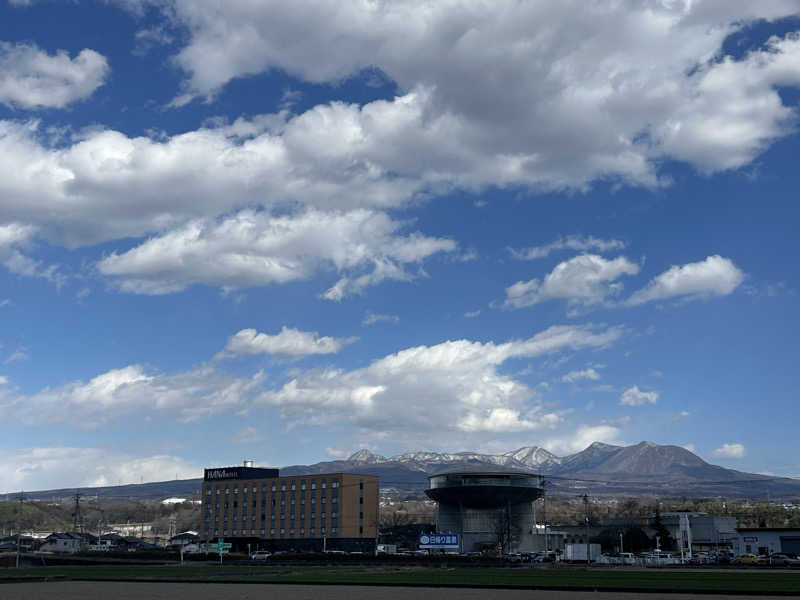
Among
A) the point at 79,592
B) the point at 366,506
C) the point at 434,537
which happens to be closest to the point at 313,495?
the point at 366,506


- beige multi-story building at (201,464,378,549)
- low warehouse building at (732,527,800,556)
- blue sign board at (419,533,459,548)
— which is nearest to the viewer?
blue sign board at (419,533,459,548)

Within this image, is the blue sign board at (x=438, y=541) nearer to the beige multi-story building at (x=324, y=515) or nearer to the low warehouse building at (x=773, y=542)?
the low warehouse building at (x=773, y=542)

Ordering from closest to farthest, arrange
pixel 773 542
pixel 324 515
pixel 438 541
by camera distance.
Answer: pixel 438 541, pixel 773 542, pixel 324 515

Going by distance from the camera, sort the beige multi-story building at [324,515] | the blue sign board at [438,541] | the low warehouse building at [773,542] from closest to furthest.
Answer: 1. the blue sign board at [438,541]
2. the low warehouse building at [773,542]
3. the beige multi-story building at [324,515]

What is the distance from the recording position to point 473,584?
201 ft

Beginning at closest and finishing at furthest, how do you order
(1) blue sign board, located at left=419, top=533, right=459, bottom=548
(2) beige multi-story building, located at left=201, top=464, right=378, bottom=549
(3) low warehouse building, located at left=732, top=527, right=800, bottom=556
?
(1) blue sign board, located at left=419, top=533, right=459, bottom=548, (3) low warehouse building, located at left=732, top=527, right=800, bottom=556, (2) beige multi-story building, located at left=201, top=464, right=378, bottom=549

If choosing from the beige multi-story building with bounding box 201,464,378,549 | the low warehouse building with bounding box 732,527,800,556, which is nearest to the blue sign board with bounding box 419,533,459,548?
the low warehouse building with bounding box 732,527,800,556

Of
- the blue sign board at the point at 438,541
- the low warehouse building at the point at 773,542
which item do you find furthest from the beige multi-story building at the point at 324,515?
the low warehouse building at the point at 773,542

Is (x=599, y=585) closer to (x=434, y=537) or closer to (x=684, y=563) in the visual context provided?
(x=684, y=563)

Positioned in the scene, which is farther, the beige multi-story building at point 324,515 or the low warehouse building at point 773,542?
the beige multi-story building at point 324,515

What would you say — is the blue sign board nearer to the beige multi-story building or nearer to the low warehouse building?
the low warehouse building

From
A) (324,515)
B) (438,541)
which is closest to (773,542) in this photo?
(438,541)

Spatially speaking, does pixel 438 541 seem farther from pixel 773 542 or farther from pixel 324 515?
pixel 324 515

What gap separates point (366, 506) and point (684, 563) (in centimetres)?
9959
